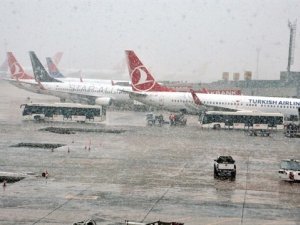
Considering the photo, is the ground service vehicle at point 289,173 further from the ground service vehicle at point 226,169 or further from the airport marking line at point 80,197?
the airport marking line at point 80,197

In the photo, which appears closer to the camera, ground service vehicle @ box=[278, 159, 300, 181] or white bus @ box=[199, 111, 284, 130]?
ground service vehicle @ box=[278, 159, 300, 181]

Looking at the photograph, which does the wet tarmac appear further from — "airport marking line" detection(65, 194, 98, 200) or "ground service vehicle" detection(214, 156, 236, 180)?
"ground service vehicle" detection(214, 156, 236, 180)

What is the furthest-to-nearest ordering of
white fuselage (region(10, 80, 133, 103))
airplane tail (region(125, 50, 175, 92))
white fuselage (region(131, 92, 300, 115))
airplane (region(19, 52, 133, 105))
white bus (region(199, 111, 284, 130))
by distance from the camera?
white fuselage (region(10, 80, 133, 103)), airplane (region(19, 52, 133, 105)), airplane tail (region(125, 50, 175, 92)), white fuselage (region(131, 92, 300, 115)), white bus (region(199, 111, 284, 130))

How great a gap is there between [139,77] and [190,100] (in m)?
8.98

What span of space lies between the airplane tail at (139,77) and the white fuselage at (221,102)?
4.78 ft

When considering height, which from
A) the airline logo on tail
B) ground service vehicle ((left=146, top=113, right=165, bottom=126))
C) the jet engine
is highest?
the airline logo on tail

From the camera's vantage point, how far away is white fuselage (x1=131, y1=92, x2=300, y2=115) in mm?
74938

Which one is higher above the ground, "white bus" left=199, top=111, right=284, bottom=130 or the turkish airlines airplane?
the turkish airlines airplane

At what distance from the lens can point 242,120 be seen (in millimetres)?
71625

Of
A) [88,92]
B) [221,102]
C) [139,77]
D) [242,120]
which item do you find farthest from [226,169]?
[88,92]

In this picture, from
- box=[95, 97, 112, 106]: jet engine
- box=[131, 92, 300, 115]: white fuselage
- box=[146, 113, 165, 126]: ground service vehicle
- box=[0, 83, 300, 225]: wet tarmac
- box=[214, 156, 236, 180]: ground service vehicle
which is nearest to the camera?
box=[0, 83, 300, 225]: wet tarmac

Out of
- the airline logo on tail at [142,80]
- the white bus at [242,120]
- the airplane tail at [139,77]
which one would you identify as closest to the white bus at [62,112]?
the airline logo on tail at [142,80]

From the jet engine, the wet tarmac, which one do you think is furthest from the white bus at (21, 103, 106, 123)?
the jet engine

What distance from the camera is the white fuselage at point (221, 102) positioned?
74938 mm
